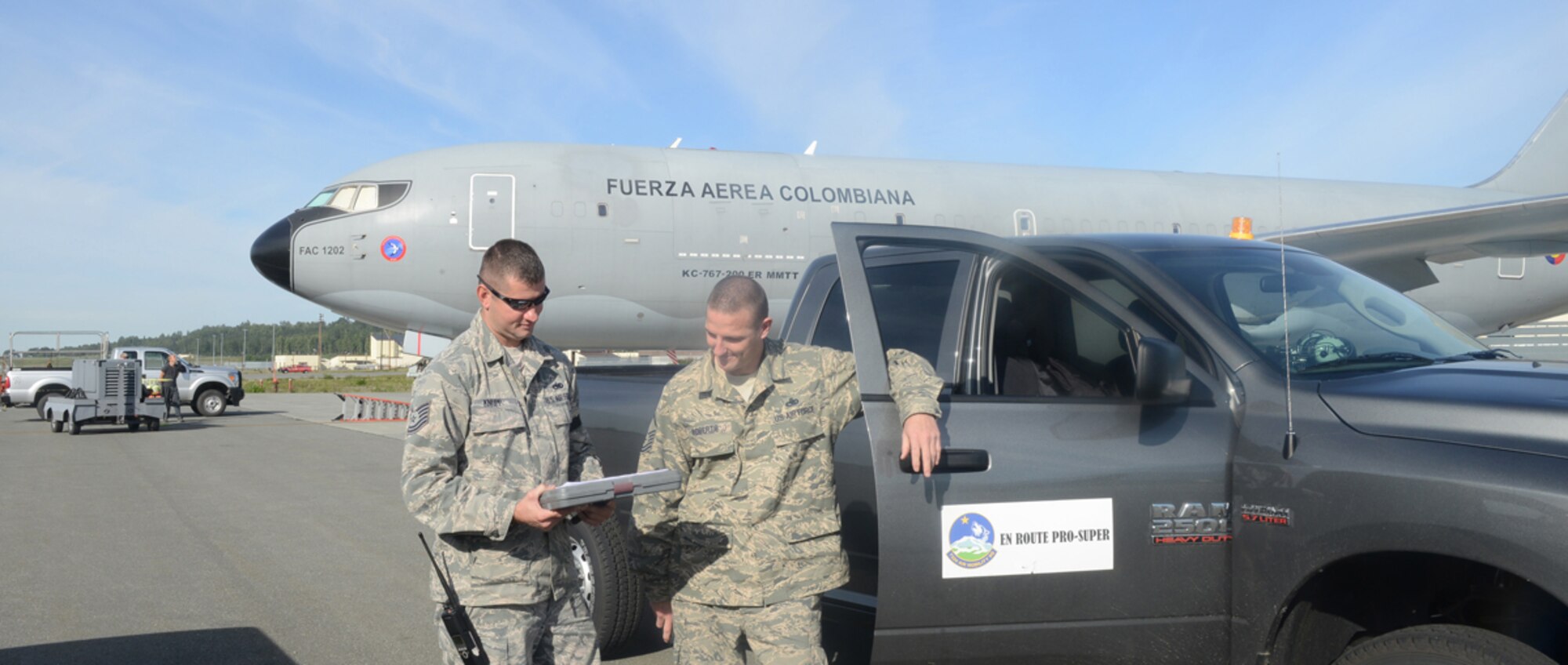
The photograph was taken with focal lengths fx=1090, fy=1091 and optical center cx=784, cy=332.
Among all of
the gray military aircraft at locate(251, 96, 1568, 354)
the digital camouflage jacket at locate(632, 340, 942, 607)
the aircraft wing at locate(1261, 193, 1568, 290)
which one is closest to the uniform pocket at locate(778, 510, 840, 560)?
the digital camouflage jacket at locate(632, 340, 942, 607)

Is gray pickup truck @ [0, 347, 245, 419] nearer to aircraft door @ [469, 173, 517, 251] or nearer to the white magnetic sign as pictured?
aircraft door @ [469, 173, 517, 251]

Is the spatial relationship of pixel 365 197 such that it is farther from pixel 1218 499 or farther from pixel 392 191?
pixel 1218 499

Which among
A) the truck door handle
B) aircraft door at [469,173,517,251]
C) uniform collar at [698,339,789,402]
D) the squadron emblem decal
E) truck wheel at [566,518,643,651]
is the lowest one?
truck wheel at [566,518,643,651]

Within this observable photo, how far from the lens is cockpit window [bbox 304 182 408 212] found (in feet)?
42.5

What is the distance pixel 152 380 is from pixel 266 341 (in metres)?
152

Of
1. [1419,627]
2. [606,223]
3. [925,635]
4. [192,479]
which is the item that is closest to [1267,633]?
[1419,627]

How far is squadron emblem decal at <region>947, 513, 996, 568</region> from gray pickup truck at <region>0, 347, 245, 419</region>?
1054 inches

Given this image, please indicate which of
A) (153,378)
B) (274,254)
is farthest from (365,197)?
(153,378)

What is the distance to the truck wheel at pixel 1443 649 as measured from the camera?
8.67 ft

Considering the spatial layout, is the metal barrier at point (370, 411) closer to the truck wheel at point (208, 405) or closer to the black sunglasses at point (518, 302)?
the truck wheel at point (208, 405)

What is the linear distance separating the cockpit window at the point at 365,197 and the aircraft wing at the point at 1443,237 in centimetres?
980

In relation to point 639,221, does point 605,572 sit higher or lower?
lower

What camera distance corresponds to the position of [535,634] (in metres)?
2.84

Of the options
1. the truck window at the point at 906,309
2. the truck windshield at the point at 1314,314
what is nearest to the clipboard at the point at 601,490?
the truck window at the point at 906,309
